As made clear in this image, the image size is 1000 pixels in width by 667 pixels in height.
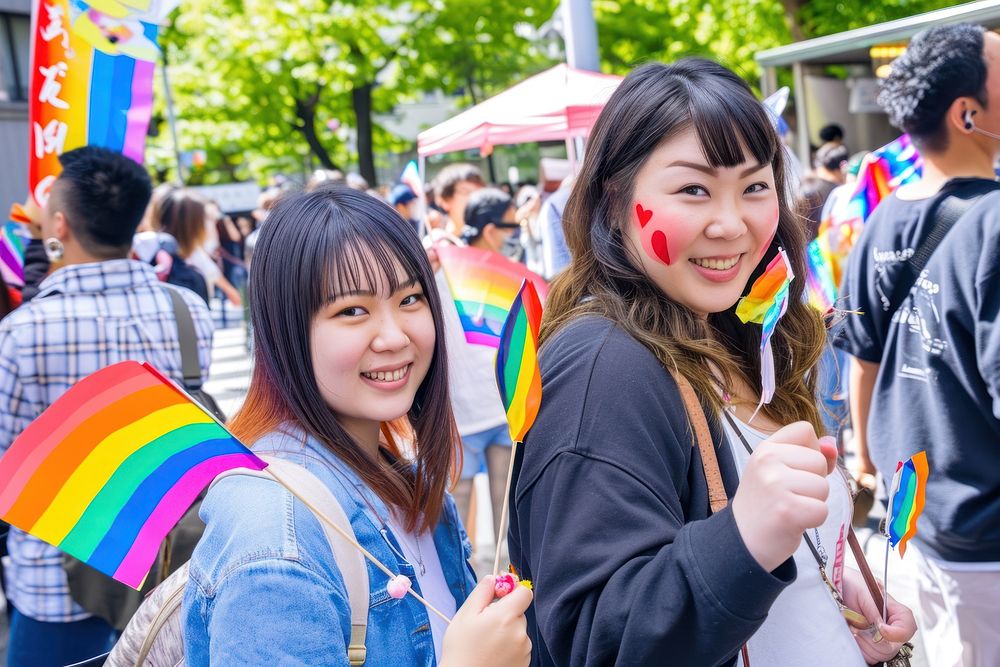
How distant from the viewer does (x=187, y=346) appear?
295cm

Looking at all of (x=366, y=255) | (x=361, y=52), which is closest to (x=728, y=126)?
(x=366, y=255)

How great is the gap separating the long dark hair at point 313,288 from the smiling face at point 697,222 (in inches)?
15.5

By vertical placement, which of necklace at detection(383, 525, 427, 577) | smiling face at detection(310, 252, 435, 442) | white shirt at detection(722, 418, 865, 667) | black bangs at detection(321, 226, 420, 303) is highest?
black bangs at detection(321, 226, 420, 303)

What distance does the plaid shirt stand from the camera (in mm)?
2639

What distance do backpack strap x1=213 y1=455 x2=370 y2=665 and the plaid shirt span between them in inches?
63.1

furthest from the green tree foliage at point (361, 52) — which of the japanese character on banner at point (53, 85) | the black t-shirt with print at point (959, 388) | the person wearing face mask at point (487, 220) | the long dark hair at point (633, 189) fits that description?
the long dark hair at point (633, 189)

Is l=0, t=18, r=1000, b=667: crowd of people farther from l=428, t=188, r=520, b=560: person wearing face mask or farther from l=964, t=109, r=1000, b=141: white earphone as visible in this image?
l=428, t=188, r=520, b=560: person wearing face mask

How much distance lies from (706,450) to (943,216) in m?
1.49

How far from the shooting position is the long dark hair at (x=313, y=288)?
1.46m

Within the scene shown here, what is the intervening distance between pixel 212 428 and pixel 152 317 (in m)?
1.86

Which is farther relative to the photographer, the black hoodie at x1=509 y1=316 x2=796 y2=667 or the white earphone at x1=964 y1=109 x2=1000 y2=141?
the white earphone at x1=964 y1=109 x2=1000 y2=141

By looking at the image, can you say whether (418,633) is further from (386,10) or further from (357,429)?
(386,10)

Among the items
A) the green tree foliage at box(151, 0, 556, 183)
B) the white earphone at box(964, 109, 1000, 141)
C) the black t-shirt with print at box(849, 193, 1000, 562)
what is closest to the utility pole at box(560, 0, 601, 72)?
the white earphone at box(964, 109, 1000, 141)

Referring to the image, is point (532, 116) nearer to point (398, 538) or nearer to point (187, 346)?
point (187, 346)
